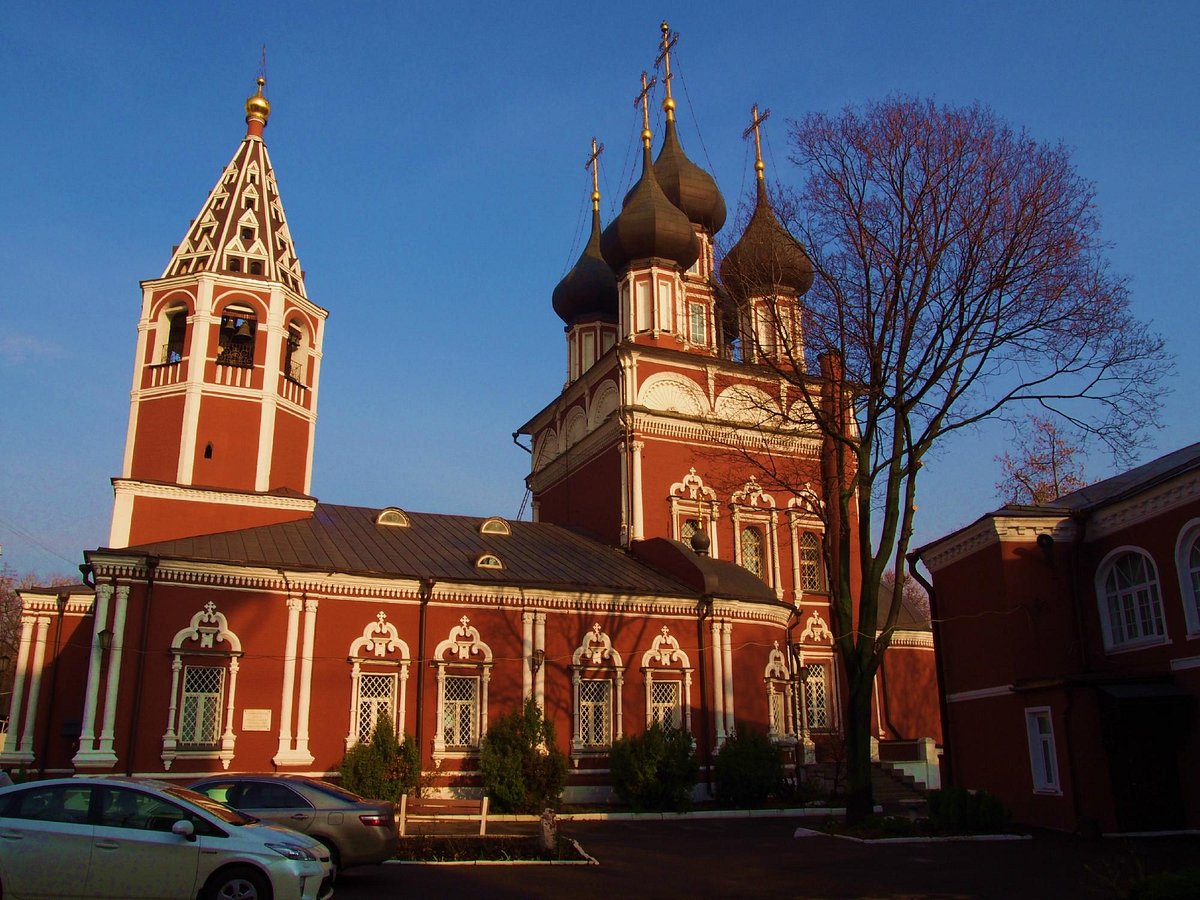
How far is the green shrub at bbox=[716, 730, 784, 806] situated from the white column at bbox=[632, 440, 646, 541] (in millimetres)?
6592

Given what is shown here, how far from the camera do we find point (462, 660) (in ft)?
70.3

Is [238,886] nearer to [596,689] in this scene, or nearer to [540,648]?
[540,648]

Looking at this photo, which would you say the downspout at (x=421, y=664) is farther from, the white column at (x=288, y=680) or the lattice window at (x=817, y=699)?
the lattice window at (x=817, y=699)

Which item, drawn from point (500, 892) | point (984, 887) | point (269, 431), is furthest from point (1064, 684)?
point (269, 431)

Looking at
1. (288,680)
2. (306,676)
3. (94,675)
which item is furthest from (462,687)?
(94,675)

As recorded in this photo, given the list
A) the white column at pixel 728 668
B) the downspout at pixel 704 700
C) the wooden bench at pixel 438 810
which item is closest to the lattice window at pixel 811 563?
the white column at pixel 728 668

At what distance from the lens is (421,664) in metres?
21.0

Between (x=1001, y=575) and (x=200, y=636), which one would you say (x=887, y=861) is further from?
(x=200, y=636)

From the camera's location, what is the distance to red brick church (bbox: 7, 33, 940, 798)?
1930 cm

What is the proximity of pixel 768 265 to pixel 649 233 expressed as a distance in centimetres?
1175

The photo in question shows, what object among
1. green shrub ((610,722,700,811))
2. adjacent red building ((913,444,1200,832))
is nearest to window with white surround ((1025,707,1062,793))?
adjacent red building ((913,444,1200,832))

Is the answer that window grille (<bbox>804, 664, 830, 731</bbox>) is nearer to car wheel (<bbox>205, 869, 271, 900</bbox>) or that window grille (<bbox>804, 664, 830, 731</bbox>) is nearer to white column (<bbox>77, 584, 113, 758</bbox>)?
white column (<bbox>77, 584, 113, 758</bbox>)

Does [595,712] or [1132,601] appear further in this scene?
[595,712]

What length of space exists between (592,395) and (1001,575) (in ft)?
47.1
